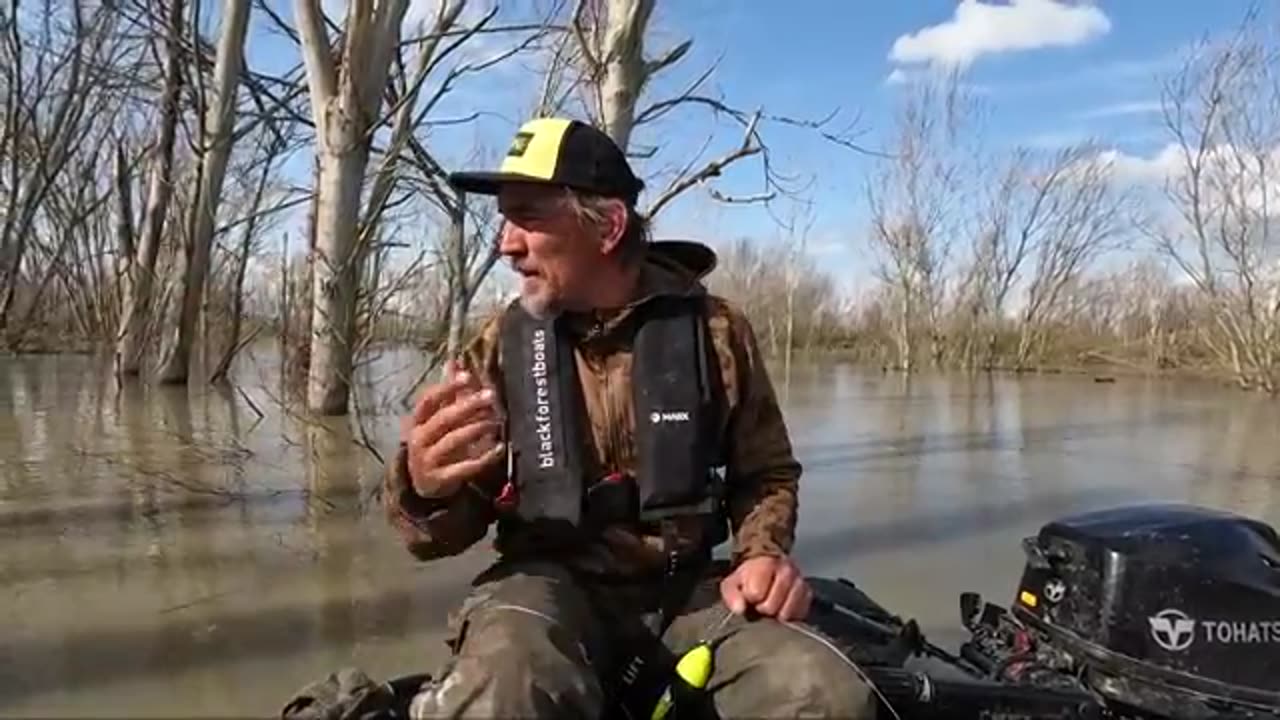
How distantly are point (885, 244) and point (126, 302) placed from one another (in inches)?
862

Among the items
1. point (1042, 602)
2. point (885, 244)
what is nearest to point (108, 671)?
point (1042, 602)

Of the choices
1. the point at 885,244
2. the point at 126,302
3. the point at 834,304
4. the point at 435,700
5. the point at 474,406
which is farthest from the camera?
the point at 834,304

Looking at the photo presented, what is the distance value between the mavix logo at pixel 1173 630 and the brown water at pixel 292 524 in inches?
64.1

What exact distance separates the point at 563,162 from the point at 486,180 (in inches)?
5.6

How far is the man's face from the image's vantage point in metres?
1.95

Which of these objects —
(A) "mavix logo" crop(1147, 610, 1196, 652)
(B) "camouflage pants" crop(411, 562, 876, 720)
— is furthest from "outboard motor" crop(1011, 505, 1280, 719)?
(B) "camouflage pants" crop(411, 562, 876, 720)

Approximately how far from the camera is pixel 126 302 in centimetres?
1583

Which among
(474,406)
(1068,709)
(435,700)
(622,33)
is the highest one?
(622,33)

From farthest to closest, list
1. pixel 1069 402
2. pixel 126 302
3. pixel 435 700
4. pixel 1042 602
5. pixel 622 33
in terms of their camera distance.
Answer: pixel 1069 402
pixel 126 302
pixel 622 33
pixel 1042 602
pixel 435 700

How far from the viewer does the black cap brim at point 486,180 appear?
1.91 meters

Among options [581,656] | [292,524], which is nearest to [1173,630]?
[581,656]

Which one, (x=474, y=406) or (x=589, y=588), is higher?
(x=474, y=406)

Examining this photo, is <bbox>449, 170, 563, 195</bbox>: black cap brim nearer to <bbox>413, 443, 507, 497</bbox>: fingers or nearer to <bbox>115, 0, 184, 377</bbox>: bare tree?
<bbox>413, 443, 507, 497</bbox>: fingers

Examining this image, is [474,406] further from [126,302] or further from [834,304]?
[834,304]
